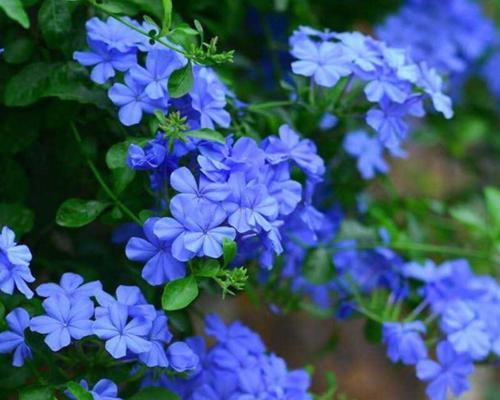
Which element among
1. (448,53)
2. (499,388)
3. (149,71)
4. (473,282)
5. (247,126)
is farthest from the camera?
(499,388)

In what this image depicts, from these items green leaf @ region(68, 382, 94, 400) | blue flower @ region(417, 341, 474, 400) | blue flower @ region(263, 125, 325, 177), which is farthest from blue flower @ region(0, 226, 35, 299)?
blue flower @ region(417, 341, 474, 400)

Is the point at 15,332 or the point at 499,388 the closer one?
the point at 15,332

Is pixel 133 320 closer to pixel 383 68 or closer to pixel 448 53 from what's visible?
pixel 383 68

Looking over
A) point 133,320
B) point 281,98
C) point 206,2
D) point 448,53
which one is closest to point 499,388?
point 448,53

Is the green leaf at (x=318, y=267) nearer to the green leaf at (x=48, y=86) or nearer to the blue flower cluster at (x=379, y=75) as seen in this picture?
the blue flower cluster at (x=379, y=75)

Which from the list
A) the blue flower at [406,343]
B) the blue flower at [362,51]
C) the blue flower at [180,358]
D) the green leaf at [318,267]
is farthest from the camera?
the green leaf at [318,267]

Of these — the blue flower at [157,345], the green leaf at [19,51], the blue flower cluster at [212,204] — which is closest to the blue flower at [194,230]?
the blue flower cluster at [212,204]
